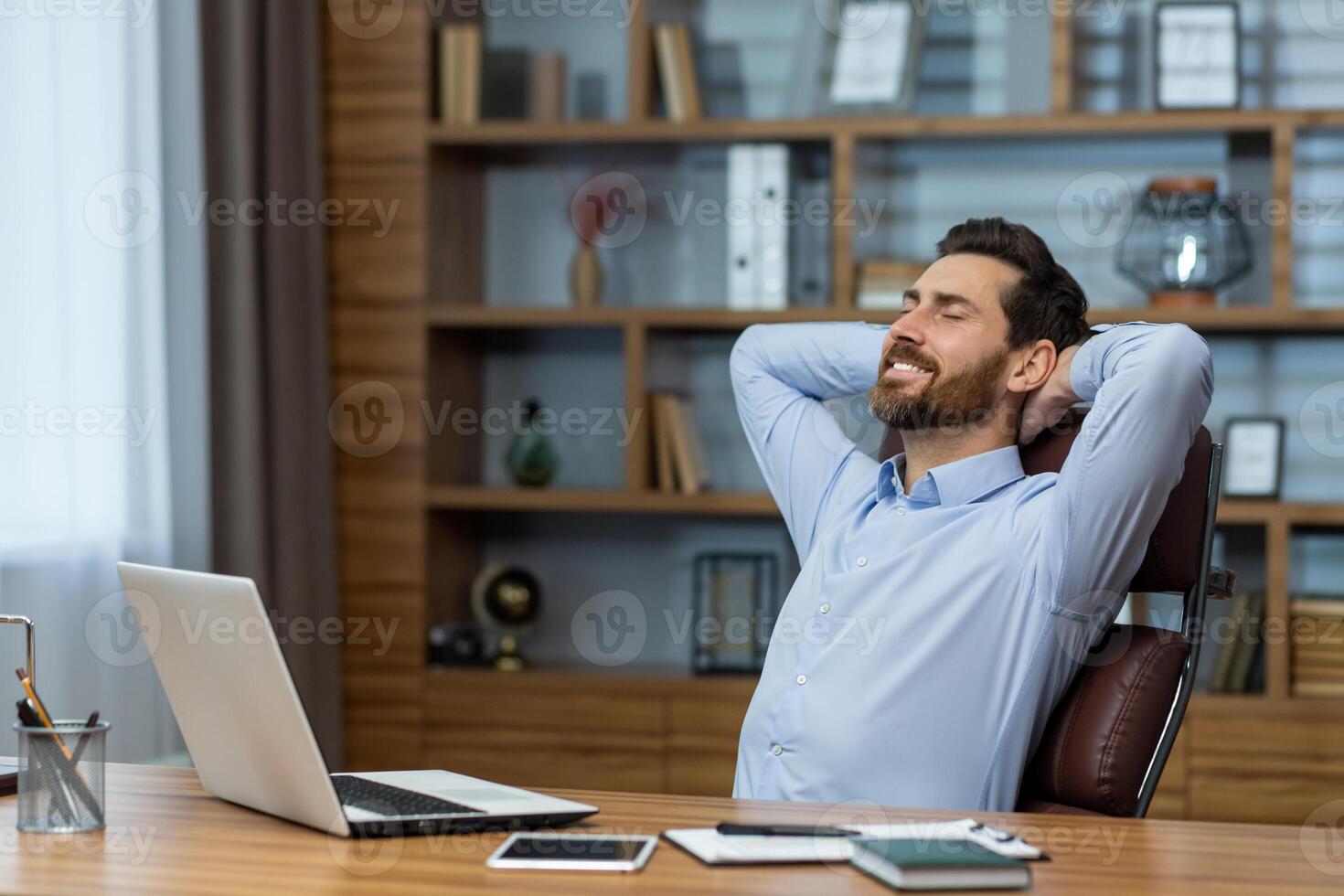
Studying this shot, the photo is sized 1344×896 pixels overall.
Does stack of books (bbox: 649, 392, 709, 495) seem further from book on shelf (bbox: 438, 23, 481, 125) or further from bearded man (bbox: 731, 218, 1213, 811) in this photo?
bearded man (bbox: 731, 218, 1213, 811)

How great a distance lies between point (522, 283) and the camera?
3.59 meters

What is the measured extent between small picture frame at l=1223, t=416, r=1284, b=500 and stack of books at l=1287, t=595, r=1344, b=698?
0.25 metres

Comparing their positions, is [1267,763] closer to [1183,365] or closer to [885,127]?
[885,127]

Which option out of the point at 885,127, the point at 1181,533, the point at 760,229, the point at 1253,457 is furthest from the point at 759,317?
the point at 1181,533

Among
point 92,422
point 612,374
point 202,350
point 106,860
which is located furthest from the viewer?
point 612,374

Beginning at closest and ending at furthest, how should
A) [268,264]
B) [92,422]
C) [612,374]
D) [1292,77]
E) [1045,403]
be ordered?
[1045,403] → [92,422] → [268,264] → [1292,77] → [612,374]

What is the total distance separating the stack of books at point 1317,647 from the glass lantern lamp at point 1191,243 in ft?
2.17

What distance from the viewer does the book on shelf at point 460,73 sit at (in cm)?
328

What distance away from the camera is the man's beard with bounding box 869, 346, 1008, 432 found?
190cm

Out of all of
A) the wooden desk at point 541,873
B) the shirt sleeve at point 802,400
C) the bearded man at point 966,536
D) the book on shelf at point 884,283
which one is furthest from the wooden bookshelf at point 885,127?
the wooden desk at point 541,873

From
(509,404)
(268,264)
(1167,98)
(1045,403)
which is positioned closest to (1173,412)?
(1045,403)

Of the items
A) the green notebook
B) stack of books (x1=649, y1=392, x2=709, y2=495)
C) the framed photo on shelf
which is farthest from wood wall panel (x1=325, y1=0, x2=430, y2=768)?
the green notebook

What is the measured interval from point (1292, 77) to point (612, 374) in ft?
5.44

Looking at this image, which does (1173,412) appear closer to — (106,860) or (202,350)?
(106,860)
